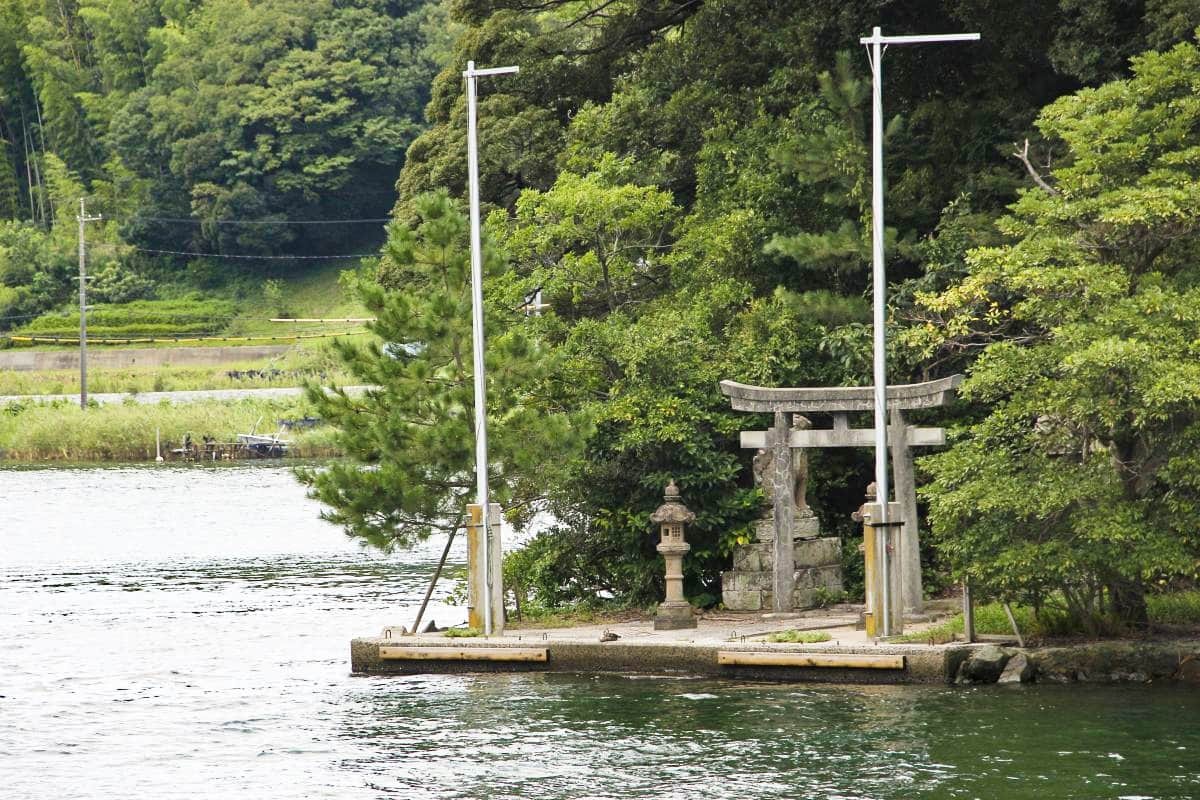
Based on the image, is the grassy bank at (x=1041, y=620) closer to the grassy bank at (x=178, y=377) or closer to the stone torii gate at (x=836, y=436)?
the stone torii gate at (x=836, y=436)

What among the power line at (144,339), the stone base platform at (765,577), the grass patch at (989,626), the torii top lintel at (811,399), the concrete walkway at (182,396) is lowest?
the grass patch at (989,626)

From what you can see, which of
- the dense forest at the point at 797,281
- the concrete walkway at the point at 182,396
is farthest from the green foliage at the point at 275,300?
the dense forest at the point at 797,281

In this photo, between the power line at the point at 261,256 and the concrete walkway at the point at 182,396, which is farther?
the power line at the point at 261,256

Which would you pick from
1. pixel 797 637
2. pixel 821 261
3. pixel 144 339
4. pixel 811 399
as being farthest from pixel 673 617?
pixel 144 339

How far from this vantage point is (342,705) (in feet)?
74.2

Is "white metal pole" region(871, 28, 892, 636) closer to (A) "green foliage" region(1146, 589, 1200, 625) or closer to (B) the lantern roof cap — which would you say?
(B) the lantern roof cap

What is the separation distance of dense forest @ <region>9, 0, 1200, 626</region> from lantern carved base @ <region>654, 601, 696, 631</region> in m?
2.18

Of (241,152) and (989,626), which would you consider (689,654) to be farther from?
(241,152)

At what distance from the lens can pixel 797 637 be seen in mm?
22484

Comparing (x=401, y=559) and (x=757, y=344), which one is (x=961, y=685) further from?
(x=401, y=559)

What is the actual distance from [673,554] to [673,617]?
860mm

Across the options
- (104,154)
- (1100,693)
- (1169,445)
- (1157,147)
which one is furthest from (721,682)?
(104,154)

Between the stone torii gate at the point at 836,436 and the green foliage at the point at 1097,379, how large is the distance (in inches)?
44.4

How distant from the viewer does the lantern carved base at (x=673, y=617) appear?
24078 mm
